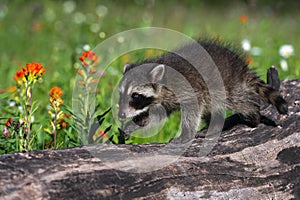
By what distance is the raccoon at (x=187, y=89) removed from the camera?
5.45 m

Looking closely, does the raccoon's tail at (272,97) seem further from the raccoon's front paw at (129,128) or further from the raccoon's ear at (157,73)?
the raccoon's front paw at (129,128)

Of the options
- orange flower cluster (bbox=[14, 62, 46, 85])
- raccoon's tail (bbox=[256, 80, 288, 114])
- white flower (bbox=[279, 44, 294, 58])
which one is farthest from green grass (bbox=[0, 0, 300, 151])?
raccoon's tail (bbox=[256, 80, 288, 114])

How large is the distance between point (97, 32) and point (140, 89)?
486 centimetres

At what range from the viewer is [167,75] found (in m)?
5.74

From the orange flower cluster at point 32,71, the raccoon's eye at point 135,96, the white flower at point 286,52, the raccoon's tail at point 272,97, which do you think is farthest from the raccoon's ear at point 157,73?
the white flower at point 286,52

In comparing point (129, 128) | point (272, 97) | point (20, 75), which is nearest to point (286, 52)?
point (272, 97)

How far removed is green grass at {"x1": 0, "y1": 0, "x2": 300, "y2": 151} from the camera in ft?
25.2

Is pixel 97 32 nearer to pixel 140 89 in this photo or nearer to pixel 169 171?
pixel 140 89

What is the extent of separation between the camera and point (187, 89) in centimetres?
573

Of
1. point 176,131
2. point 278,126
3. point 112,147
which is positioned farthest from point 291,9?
point 112,147

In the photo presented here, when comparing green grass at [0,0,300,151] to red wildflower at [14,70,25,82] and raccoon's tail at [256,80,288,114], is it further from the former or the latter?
raccoon's tail at [256,80,288,114]

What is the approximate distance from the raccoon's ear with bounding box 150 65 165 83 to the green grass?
2.62 feet

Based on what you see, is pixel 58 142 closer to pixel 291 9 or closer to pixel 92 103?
pixel 92 103

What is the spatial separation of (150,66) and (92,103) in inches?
38.2
